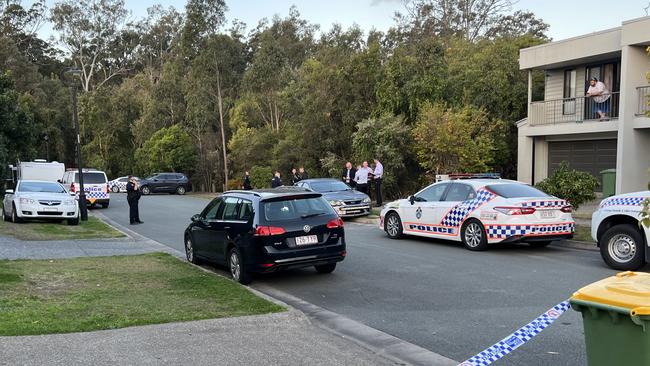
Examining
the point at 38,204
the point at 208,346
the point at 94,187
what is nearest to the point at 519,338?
the point at 208,346

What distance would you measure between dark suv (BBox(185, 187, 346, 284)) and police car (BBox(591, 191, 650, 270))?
4304 mm

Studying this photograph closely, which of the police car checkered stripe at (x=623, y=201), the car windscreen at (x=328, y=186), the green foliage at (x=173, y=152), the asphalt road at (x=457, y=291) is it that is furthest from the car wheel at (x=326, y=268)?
the green foliage at (x=173, y=152)

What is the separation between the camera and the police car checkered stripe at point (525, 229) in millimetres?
11320

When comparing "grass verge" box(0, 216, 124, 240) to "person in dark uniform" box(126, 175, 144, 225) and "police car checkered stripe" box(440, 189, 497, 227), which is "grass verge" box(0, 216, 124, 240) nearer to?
"person in dark uniform" box(126, 175, 144, 225)

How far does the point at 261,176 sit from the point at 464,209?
26.3 metres

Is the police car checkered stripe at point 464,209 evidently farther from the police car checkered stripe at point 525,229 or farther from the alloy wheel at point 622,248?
the alloy wheel at point 622,248

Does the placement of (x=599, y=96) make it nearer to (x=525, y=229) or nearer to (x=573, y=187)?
(x=573, y=187)

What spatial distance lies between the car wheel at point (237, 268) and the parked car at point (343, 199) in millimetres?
8943

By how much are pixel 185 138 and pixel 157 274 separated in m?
40.1

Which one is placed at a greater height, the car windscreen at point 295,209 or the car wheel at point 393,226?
the car windscreen at point 295,209

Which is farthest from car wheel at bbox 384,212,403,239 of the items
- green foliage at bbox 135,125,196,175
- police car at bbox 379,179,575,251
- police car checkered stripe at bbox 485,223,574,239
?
green foliage at bbox 135,125,196,175

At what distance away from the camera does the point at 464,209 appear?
1232cm

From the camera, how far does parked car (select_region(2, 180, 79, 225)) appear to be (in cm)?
1831

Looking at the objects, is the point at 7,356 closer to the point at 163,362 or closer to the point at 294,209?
the point at 163,362
